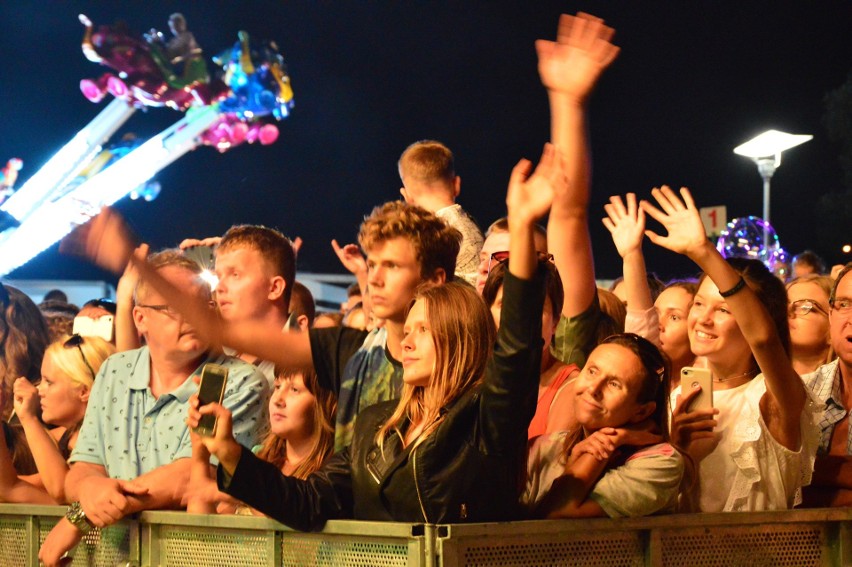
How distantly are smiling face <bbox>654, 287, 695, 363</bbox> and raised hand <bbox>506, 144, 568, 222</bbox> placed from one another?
200 centimetres

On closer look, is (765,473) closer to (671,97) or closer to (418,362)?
(418,362)

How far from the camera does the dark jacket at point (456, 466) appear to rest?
9.35ft

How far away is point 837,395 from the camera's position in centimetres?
443

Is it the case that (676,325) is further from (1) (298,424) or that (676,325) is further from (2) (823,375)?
(1) (298,424)

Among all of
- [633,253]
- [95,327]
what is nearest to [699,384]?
[633,253]

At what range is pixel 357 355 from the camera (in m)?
4.03

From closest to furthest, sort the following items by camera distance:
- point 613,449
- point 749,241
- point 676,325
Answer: point 613,449
point 676,325
point 749,241

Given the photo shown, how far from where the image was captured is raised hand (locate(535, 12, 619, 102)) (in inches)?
139

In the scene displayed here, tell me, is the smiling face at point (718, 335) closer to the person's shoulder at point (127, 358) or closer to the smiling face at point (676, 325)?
the smiling face at point (676, 325)

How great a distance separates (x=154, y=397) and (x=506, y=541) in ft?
6.65

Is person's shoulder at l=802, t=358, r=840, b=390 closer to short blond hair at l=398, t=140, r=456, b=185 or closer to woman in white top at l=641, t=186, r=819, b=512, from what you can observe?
woman in white top at l=641, t=186, r=819, b=512

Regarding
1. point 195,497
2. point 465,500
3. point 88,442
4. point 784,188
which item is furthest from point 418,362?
point 784,188

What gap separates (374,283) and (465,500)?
119cm

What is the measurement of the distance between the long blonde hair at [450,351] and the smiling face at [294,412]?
3.65 ft
